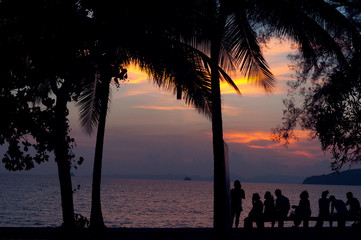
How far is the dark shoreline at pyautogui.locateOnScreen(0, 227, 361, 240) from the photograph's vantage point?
14266 mm

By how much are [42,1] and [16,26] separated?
25.7 inches

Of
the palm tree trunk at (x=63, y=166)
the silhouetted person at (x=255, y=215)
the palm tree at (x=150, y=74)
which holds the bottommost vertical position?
the silhouetted person at (x=255, y=215)

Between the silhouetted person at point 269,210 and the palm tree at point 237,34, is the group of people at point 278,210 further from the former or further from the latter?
the palm tree at point 237,34

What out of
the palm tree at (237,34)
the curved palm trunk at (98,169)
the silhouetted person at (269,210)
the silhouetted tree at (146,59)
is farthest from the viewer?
the silhouetted person at (269,210)

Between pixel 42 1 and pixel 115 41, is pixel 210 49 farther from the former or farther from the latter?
pixel 42 1

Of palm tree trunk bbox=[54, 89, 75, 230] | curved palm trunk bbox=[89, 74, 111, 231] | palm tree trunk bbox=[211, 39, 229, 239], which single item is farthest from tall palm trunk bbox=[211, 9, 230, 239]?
palm tree trunk bbox=[54, 89, 75, 230]

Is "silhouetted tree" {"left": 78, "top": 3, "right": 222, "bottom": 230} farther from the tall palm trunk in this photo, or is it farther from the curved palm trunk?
the tall palm trunk

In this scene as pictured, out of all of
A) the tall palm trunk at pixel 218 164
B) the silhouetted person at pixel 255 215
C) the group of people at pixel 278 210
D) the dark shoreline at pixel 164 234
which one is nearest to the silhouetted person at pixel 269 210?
the group of people at pixel 278 210

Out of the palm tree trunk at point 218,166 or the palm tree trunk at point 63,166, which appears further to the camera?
the palm tree trunk at point 218,166

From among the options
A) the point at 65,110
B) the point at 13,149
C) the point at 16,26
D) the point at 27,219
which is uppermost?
the point at 16,26

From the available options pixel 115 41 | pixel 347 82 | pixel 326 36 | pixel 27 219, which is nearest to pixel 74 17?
pixel 115 41

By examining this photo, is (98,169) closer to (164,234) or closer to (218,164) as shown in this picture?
(164,234)

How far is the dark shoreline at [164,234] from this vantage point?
14.3 meters

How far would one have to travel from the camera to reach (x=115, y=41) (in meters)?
10.6
